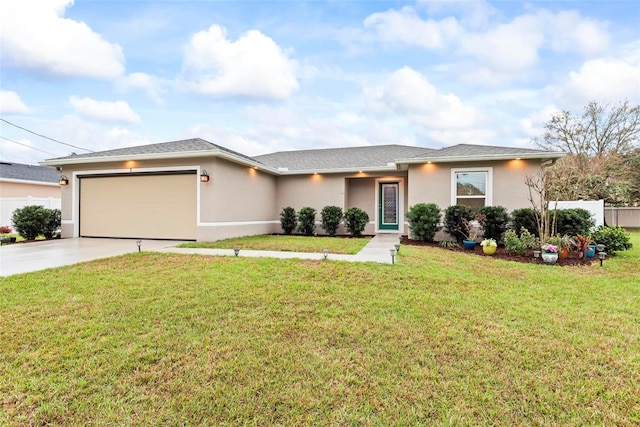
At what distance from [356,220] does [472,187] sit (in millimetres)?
4223

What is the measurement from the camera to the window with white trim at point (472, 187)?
10445 millimetres

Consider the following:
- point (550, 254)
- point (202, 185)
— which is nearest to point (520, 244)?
point (550, 254)

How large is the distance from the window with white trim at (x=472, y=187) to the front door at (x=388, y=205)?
2.88 metres

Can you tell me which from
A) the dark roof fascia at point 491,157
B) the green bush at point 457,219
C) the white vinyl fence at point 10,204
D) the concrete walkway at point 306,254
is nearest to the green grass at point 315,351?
the concrete walkway at point 306,254

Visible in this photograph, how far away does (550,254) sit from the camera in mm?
6953

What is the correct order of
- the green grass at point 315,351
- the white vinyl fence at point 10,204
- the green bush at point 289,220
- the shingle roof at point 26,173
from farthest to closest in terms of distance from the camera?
the shingle roof at point 26,173 < the white vinyl fence at point 10,204 < the green bush at point 289,220 < the green grass at point 315,351

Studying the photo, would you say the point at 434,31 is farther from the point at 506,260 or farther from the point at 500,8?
the point at 506,260

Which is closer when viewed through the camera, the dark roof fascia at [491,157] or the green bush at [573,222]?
the green bush at [573,222]

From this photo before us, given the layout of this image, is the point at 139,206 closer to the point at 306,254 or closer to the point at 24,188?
the point at 306,254

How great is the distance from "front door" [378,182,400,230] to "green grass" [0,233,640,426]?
26.7ft

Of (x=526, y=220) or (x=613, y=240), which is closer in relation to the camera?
(x=613, y=240)

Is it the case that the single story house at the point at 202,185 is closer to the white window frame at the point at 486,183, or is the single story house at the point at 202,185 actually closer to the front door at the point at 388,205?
the white window frame at the point at 486,183

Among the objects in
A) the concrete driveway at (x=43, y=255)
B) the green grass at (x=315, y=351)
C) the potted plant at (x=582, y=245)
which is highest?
the potted plant at (x=582, y=245)

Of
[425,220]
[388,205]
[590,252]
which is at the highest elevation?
[388,205]
